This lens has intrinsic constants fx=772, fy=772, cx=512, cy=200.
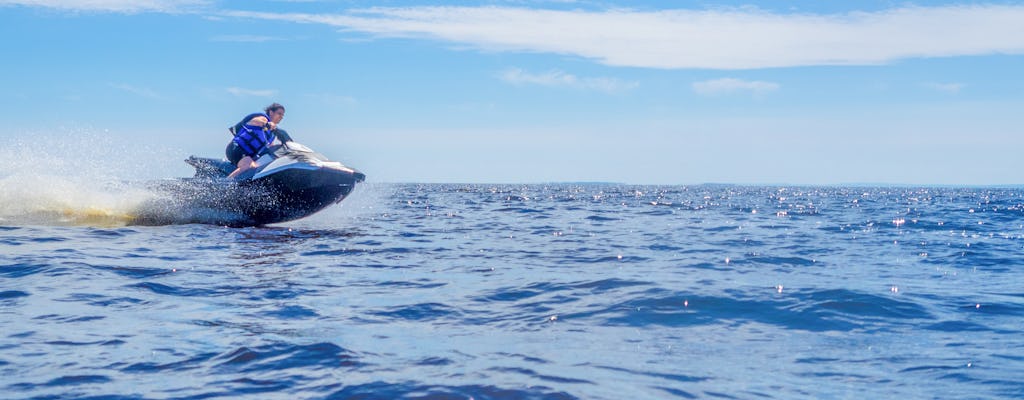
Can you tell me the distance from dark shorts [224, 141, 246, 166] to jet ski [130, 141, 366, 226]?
19 centimetres

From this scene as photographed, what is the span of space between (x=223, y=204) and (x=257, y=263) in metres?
6.96

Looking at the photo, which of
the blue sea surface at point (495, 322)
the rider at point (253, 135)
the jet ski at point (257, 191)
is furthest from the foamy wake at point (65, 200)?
the blue sea surface at point (495, 322)

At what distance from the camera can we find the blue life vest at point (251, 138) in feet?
52.3

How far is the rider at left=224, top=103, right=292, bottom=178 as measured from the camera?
1595 cm

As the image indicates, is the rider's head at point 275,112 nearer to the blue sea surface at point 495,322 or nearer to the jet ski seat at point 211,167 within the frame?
the jet ski seat at point 211,167

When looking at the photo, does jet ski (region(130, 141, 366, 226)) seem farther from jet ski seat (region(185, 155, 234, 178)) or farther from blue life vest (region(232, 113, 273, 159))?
blue life vest (region(232, 113, 273, 159))

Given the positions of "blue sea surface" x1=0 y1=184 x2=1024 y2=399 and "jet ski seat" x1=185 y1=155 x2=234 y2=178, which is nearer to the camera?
"blue sea surface" x1=0 y1=184 x2=1024 y2=399

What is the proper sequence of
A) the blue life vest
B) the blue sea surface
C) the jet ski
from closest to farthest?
the blue sea surface < the jet ski < the blue life vest

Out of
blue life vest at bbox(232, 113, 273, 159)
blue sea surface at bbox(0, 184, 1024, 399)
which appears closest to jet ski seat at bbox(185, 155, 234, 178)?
blue life vest at bbox(232, 113, 273, 159)

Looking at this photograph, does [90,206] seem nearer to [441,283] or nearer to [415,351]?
Result: [441,283]

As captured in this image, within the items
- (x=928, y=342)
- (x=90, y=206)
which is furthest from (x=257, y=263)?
(x=90, y=206)

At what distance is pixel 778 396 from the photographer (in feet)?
14.3

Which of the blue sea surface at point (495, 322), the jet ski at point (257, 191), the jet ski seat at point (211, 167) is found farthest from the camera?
the jet ski seat at point (211, 167)

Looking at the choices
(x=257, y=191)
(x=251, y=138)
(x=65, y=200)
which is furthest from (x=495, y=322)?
(x=65, y=200)
